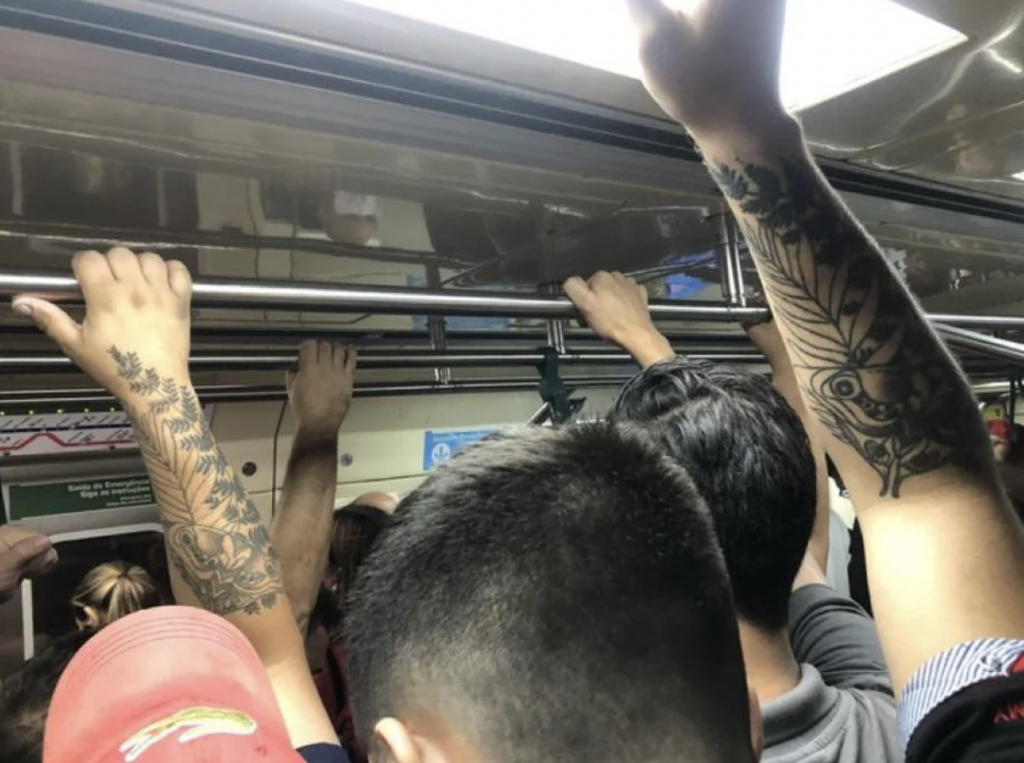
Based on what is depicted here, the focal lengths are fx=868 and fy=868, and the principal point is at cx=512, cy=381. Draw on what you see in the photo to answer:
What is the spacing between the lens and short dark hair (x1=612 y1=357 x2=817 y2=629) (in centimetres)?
118

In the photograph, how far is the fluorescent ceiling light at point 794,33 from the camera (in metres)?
1.10

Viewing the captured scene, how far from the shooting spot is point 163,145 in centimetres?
133

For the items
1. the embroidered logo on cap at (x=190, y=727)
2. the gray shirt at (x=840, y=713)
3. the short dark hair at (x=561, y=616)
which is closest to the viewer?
the embroidered logo on cap at (x=190, y=727)

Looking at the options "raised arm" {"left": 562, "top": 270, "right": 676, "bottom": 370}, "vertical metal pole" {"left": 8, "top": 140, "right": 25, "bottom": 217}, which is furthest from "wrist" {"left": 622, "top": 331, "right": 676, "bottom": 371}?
"vertical metal pole" {"left": 8, "top": 140, "right": 25, "bottom": 217}

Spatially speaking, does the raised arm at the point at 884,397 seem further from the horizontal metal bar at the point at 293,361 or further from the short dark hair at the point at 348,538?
the short dark hair at the point at 348,538

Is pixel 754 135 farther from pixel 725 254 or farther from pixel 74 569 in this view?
pixel 74 569

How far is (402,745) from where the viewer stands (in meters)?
0.66

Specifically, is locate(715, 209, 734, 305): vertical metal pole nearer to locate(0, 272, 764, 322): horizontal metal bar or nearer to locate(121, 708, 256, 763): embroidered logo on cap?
locate(0, 272, 764, 322): horizontal metal bar

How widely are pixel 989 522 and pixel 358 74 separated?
949 millimetres

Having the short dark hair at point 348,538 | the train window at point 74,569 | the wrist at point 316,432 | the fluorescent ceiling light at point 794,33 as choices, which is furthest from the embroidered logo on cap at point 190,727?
the train window at point 74,569

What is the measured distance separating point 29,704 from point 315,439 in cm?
82

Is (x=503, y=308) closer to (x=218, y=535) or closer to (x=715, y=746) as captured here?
(x=218, y=535)

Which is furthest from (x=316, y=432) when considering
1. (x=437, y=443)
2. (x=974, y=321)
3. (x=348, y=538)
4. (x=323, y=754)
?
(x=437, y=443)

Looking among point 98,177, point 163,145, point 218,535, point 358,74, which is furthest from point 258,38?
point 218,535
